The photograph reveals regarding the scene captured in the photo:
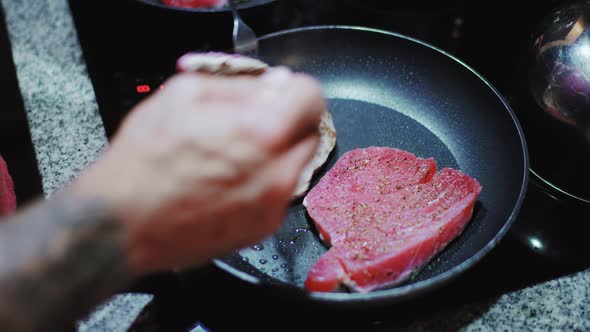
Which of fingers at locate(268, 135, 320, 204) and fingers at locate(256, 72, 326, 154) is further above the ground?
fingers at locate(256, 72, 326, 154)

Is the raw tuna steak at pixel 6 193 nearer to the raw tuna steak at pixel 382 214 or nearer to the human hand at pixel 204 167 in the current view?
the human hand at pixel 204 167

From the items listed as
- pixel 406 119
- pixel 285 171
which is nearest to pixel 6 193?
pixel 285 171

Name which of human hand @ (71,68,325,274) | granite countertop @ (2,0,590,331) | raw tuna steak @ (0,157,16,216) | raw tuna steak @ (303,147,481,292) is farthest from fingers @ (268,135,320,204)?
raw tuna steak @ (0,157,16,216)

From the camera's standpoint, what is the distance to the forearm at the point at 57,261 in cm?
46

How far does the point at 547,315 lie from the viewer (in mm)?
862

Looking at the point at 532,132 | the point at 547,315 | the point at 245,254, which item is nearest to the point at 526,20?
the point at 532,132

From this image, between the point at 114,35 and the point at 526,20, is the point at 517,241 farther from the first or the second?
the point at 114,35

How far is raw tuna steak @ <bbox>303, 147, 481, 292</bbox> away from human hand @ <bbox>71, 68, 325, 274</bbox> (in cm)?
31

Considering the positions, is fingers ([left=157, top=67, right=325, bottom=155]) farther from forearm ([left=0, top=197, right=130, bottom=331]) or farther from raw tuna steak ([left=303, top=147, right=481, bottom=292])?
raw tuna steak ([left=303, top=147, right=481, bottom=292])

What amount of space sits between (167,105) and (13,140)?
0.75m

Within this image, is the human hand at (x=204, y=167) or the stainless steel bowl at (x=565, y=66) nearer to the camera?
the human hand at (x=204, y=167)

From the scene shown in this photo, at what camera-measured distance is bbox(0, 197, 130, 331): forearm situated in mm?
462

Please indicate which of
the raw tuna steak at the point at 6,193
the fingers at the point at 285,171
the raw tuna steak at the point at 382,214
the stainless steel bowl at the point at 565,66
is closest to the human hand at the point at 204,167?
the fingers at the point at 285,171

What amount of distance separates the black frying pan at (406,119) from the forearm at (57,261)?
39 centimetres
